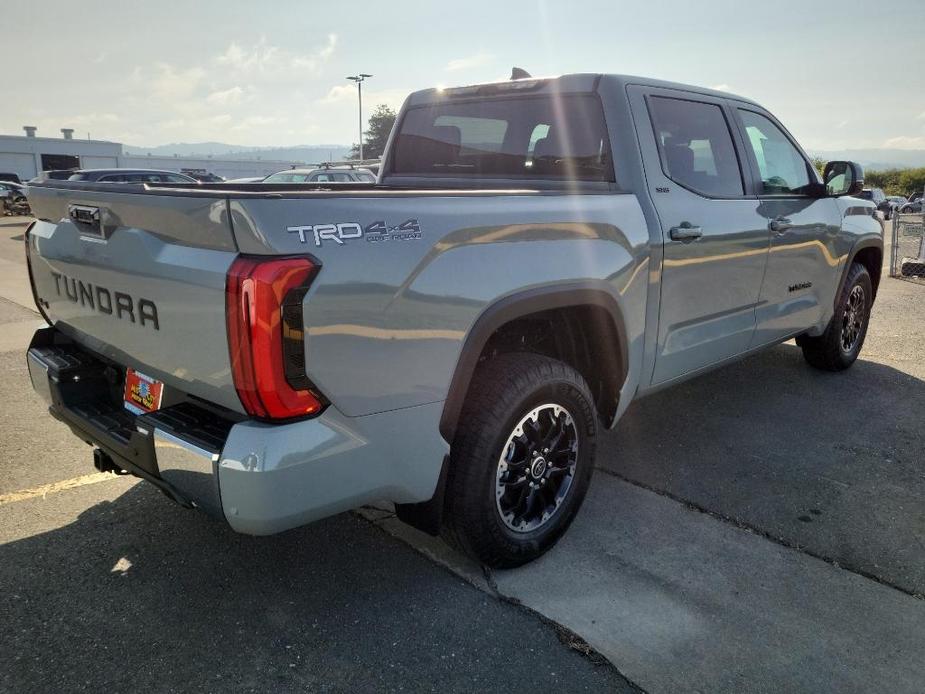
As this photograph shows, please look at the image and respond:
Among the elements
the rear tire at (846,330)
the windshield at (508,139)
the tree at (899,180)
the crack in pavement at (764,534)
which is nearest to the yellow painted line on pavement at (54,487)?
the windshield at (508,139)

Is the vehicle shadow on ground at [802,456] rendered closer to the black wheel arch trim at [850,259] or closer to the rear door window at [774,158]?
the black wheel arch trim at [850,259]

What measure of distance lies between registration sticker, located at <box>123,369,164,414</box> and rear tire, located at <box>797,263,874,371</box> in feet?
14.8

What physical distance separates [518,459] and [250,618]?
1118mm

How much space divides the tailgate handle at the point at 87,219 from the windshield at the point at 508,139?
201 cm

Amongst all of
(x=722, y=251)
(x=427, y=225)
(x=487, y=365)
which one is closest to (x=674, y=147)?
(x=722, y=251)

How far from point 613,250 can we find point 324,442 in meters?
1.48

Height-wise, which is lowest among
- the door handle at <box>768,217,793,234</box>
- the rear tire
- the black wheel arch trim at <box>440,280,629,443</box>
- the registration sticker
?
the rear tire

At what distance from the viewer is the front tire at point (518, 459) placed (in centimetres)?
250

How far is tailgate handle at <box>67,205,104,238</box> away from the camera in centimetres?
235

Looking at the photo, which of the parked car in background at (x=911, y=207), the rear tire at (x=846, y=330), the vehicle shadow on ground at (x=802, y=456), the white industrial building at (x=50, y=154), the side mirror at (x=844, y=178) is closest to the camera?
the vehicle shadow on ground at (x=802, y=456)

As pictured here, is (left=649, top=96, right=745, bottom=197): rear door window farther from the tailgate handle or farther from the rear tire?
the tailgate handle

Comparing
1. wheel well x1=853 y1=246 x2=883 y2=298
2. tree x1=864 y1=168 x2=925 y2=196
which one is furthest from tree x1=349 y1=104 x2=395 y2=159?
wheel well x1=853 y1=246 x2=883 y2=298

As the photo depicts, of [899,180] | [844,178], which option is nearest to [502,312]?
Answer: [844,178]

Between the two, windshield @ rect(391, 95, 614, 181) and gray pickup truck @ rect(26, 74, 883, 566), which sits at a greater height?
windshield @ rect(391, 95, 614, 181)
